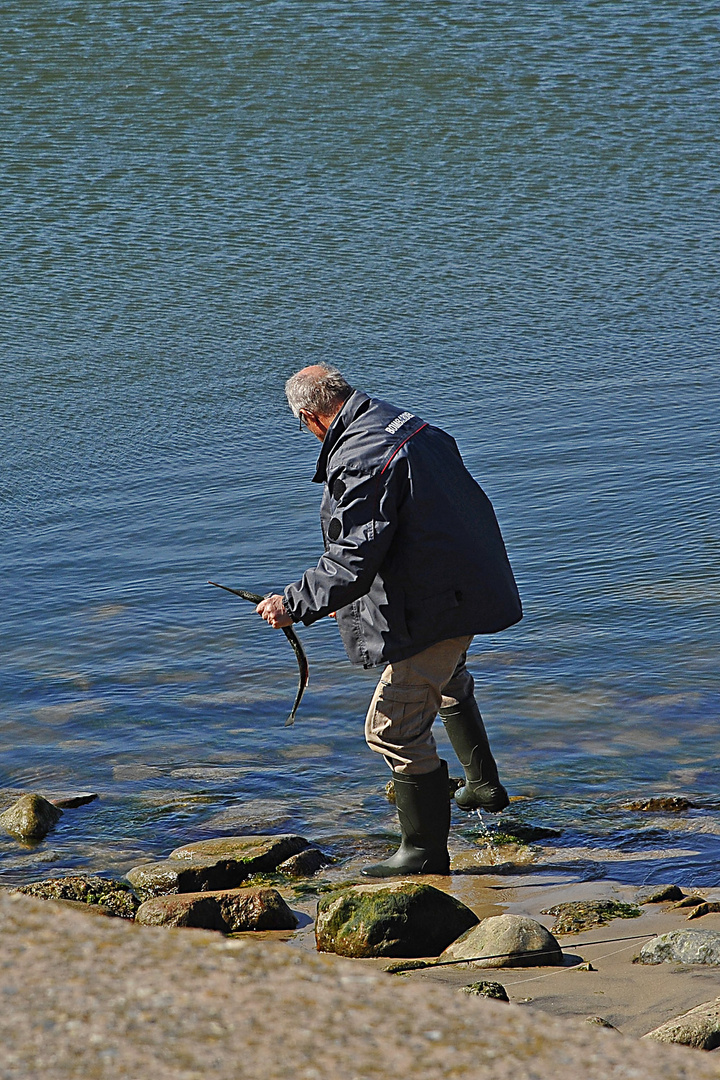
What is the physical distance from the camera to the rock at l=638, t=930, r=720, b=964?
368cm

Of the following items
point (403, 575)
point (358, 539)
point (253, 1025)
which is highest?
point (253, 1025)

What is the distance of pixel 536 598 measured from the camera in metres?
6.96

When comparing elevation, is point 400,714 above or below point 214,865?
above

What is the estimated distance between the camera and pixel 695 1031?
311 centimetres

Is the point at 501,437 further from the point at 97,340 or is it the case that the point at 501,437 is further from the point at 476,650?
the point at 97,340

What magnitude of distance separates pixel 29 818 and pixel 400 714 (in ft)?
4.89

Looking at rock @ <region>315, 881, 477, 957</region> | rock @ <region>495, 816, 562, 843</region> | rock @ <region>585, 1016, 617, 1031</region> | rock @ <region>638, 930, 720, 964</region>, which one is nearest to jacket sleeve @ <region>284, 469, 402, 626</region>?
rock @ <region>315, 881, 477, 957</region>

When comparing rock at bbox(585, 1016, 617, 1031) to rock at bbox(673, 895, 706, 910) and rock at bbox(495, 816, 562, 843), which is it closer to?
rock at bbox(673, 895, 706, 910)

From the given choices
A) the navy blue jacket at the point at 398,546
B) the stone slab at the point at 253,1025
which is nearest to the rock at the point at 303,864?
the navy blue jacket at the point at 398,546

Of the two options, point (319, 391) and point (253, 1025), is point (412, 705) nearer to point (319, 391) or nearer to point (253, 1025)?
point (319, 391)

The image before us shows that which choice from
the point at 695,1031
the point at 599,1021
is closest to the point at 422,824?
the point at 599,1021

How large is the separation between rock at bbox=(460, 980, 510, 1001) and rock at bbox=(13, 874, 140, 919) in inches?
51.3

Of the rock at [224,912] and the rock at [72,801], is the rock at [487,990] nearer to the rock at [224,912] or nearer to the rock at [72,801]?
the rock at [224,912]

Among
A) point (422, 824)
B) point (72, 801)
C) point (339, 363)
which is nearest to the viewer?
point (422, 824)
